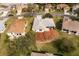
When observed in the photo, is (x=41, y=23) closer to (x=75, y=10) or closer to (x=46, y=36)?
(x=46, y=36)

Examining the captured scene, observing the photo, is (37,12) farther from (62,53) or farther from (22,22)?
(62,53)

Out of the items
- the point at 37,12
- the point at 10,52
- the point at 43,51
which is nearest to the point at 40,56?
the point at 43,51

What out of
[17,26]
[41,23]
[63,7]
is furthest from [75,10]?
[17,26]

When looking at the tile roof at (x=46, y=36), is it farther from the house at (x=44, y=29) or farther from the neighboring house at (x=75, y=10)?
the neighboring house at (x=75, y=10)

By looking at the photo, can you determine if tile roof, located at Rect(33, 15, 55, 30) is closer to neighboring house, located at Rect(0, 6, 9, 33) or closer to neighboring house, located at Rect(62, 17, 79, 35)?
neighboring house, located at Rect(62, 17, 79, 35)

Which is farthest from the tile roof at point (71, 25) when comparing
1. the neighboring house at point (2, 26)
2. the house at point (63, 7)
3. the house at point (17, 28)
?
the neighboring house at point (2, 26)

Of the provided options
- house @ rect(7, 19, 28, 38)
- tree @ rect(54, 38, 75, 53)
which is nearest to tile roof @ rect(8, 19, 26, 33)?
house @ rect(7, 19, 28, 38)
